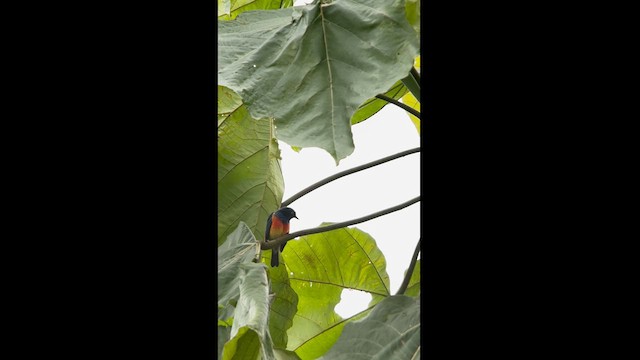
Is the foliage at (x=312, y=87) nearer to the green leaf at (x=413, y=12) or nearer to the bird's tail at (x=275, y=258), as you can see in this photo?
the green leaf at (x=413, y=12)

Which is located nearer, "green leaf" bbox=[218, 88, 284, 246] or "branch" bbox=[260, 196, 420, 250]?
"branch" bbox=[260, 196, 420, 250]

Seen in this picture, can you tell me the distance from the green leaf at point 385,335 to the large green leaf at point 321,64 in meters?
0.30

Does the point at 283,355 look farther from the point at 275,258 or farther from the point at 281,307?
the point at 275,258

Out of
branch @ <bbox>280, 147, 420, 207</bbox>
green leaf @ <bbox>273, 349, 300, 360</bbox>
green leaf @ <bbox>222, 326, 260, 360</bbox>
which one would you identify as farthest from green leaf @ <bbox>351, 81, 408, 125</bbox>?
green leaf @ <bbox>222, 326, 260, 360</bbox>

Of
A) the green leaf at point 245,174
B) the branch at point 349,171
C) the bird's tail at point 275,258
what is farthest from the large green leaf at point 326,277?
the branch at point 349,171

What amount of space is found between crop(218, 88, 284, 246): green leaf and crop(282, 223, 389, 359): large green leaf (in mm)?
224

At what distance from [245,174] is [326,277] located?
1.16 ft

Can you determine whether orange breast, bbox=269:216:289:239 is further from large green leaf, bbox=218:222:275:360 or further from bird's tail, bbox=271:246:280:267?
large green leaf, bbox=218:222:275:360

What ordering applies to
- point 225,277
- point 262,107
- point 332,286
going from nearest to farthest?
point 262,107 < point 225,277 < point 332,286

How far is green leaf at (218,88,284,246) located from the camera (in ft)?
4.66
